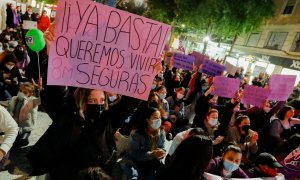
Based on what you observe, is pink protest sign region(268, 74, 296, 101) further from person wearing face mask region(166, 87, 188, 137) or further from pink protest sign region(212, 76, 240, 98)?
person wearing face mask region(166, 87, 188, 137)

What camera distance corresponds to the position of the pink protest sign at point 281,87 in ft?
19.9

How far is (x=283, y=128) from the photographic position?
5.83m

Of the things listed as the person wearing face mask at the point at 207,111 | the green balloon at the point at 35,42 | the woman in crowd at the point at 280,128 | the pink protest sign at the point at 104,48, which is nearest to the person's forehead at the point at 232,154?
the pink protest sign at the point at 104,48

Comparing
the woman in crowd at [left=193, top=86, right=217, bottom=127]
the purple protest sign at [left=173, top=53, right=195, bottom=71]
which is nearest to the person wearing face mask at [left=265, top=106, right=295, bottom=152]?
the woman in crowd at [left=193, top=86, right=217, bottom=127]

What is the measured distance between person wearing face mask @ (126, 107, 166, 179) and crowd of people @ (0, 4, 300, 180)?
13mm

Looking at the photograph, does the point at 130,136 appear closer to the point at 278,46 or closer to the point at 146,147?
the point at 146,147

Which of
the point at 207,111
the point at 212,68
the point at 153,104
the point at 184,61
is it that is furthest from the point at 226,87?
the point at 184,61

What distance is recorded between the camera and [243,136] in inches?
200

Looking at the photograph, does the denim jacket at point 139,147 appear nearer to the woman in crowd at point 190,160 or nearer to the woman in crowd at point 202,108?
the woman in crowd at point 190,160

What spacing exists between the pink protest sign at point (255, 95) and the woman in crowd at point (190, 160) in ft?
12.9

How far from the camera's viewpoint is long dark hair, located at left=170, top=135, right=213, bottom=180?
2.33 metres

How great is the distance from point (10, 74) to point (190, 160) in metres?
5.29

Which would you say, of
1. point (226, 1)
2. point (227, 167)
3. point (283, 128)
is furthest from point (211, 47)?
→ point (227, 167)

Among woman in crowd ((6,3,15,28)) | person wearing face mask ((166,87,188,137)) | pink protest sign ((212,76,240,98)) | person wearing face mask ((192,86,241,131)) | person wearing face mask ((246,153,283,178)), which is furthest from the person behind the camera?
woman in crowd ((6,3,15,28))
